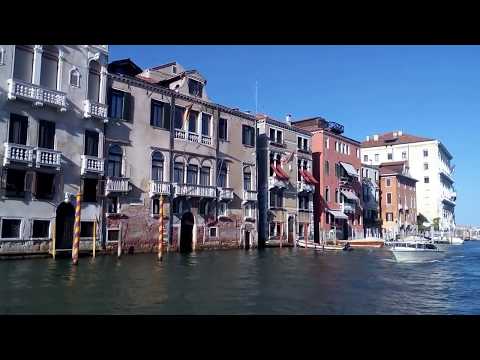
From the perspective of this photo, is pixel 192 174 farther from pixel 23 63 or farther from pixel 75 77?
pixel 23 63

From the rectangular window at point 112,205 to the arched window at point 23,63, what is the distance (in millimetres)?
5210

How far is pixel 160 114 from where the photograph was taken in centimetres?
2062

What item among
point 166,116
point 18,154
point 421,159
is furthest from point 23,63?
point 421,159

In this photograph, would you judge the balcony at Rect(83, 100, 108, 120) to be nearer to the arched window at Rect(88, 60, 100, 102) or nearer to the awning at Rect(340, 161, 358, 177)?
the arched window at Rect(88, 60, 100, 102)

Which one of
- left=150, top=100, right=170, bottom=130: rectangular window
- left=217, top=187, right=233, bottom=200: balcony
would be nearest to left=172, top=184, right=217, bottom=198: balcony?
left=217, top=187, right=233, bottom=200: balcony

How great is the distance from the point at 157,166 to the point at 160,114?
2364 millimetres

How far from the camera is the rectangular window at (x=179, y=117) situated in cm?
2142

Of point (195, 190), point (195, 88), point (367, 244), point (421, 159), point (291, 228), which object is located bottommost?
point (367, 244)

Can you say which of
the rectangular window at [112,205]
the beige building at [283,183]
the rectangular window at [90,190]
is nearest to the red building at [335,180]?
the beige building at [283,183]

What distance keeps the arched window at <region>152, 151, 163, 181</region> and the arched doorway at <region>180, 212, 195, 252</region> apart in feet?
7.75

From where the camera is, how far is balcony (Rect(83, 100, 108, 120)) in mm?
17172

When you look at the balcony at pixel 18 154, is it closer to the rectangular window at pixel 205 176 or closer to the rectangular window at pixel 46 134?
the rectangular window at pixel 46 134
